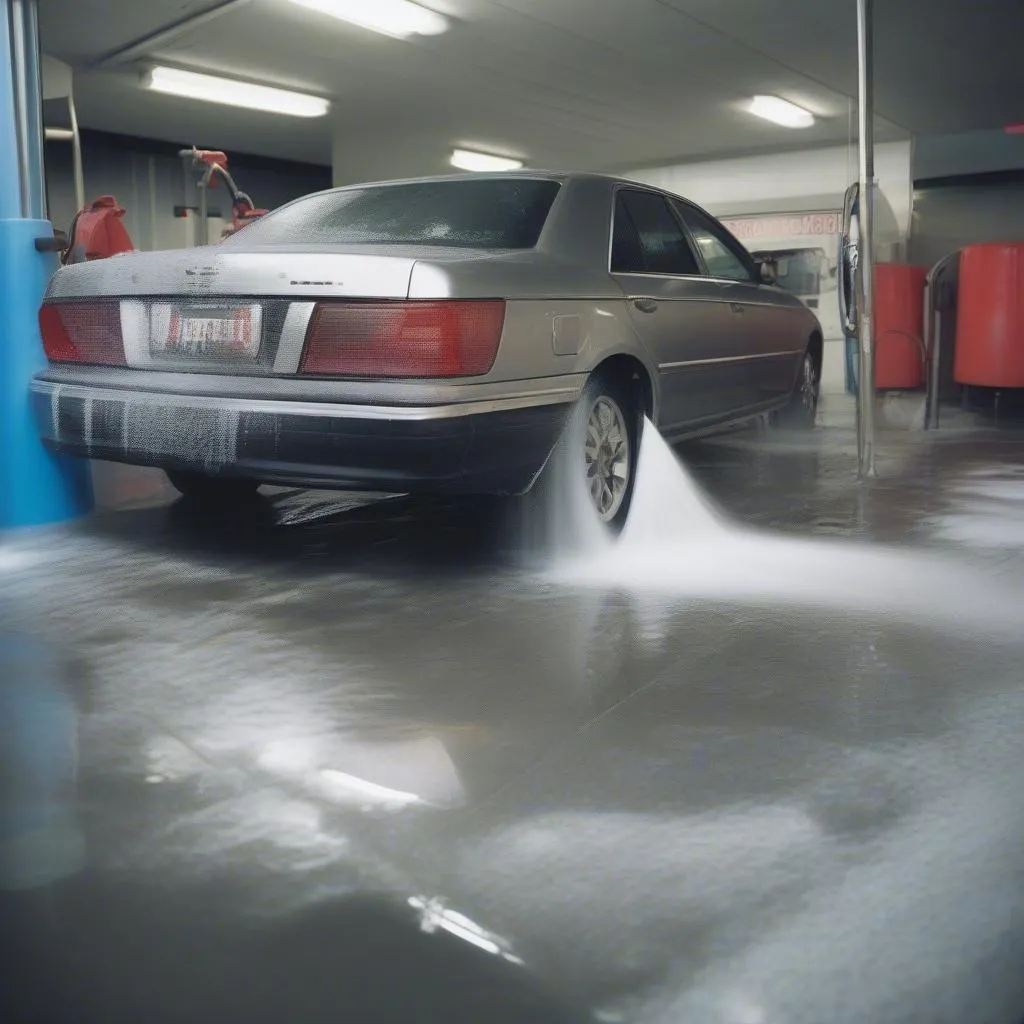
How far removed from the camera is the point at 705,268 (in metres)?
5.52

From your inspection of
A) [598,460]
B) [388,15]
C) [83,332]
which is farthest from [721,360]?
[388,15]

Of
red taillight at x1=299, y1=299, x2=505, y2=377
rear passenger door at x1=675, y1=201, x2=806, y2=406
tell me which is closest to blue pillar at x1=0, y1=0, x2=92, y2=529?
red taillight at x1=299, y1=299, x2=505, y2=377

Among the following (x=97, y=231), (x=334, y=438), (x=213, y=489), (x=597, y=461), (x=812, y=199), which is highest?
(x=812, y=199)

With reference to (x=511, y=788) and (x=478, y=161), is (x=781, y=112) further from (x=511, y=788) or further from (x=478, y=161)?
(x=511, y=788)

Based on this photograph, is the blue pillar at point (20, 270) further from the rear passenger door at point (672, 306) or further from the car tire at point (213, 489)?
the rear passenger door at point (672, 306)

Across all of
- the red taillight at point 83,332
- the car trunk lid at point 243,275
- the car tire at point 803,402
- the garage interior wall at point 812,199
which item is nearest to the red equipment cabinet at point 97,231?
the red taillight at point 83,332

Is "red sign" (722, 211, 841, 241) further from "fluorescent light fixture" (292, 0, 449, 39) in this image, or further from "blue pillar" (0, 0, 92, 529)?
"blue pillar" (0, 0, 92, 529)

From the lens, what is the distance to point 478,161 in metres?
15.3

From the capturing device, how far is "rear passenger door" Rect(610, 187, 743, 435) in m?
4.64

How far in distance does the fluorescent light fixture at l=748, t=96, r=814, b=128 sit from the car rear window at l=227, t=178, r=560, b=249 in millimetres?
8015

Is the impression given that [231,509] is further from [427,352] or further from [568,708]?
[568,708]

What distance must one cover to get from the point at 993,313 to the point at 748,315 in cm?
429

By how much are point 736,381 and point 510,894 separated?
4.34 m

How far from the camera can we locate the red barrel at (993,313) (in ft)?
29.9
